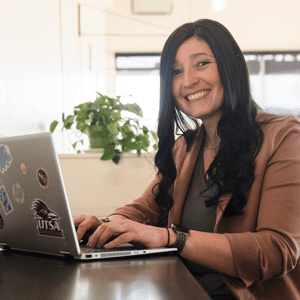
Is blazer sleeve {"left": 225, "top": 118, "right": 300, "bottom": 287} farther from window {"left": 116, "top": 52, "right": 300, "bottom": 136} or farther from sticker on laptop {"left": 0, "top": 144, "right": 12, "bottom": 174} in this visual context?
window {"left": 116, "top": 52, "right": 300, "bottom": 136}

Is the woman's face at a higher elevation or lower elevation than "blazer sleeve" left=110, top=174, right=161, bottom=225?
higher

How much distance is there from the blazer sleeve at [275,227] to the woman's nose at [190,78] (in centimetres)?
34

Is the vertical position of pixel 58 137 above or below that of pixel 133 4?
below

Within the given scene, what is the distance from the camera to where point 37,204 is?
2.21 feet

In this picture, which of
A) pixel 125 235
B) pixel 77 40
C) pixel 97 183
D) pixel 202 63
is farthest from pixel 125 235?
pixel 77 40

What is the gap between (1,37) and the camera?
4.53 feet

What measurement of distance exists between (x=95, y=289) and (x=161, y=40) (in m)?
4.32

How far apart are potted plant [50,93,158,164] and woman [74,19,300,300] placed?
0.44 meters

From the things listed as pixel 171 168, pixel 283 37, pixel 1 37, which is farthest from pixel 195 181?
pixel 283 37

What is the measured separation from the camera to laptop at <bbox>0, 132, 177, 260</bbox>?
621mm

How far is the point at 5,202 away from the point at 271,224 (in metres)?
0.64

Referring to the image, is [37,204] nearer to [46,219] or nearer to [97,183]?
[46,219]

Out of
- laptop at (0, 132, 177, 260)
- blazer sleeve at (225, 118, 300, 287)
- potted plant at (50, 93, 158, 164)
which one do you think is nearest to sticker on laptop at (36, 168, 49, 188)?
laptop at (0, 132, 177, 260)

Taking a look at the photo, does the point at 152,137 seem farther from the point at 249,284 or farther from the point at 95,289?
the point at 95,289
